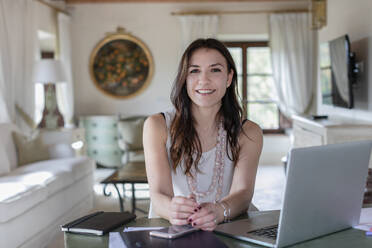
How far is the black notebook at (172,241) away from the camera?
117 centimetres

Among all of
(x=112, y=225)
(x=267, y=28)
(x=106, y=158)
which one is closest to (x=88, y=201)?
(x=106, y=158)

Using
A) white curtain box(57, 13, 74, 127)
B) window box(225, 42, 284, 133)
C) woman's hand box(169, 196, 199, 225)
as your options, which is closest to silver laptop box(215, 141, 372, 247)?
woman's hand box(169, 196, 199, 225)

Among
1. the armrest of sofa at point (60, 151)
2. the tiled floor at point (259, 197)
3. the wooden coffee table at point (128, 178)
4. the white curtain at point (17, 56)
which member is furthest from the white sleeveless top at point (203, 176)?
the white curtain at point (17, 56)

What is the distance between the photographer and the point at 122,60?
719 centimetres

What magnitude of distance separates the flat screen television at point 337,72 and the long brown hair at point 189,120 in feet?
9.75

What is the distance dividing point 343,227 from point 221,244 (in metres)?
0.39

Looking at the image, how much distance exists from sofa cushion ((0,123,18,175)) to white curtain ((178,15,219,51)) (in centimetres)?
345

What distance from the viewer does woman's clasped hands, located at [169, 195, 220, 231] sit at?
4.33ft

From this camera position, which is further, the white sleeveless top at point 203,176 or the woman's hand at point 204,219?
the white sleeveless top at point 203,176

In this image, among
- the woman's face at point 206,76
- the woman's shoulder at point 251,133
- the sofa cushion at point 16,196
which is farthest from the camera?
the sofa cushion at point 16,196

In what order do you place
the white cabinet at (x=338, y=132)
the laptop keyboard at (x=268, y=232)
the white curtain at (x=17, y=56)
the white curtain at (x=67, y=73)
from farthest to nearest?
the white curtain at (x=67, y=73) < the white curtain at (x=17, y=56) < the white cabinet at (x=338, y=132) < the laptop keyboard at (x=268, y=232)

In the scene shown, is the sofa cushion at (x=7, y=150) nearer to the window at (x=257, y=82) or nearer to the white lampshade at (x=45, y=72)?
the white lampshade at (x=45, y=72)

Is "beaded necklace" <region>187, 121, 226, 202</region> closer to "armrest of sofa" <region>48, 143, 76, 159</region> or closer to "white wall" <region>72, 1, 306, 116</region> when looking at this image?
"armrest of sofa" <region>48, 143, 76, 159</region>

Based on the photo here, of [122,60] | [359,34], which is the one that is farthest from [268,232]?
[122,60]
